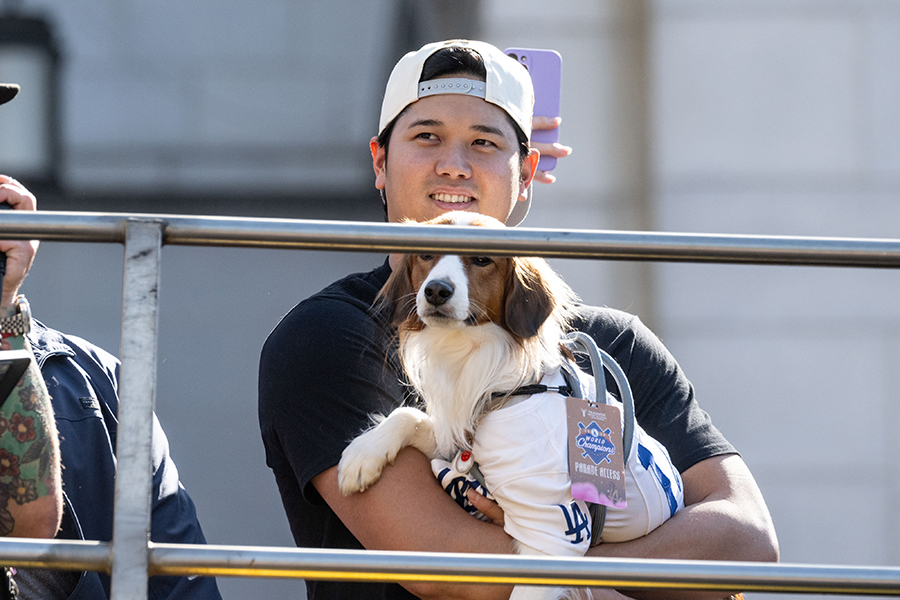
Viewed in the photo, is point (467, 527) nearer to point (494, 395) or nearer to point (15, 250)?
point (494, 395)

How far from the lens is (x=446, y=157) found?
218 cm

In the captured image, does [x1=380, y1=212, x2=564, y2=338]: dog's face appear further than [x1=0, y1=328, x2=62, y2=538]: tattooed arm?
Yes

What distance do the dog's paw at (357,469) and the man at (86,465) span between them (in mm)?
601

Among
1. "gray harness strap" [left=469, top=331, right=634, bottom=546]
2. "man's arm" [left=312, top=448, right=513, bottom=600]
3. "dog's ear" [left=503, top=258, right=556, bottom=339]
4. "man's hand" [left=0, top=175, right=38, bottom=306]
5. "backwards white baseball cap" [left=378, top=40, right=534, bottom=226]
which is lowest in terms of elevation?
"man's arm" [left=312, top=448, right=513, bottom=600]

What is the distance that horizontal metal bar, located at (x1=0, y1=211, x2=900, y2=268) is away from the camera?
4.46 feet

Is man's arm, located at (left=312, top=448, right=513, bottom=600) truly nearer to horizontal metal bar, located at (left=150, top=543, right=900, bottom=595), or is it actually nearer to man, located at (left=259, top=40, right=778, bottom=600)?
man, located at (left=259, top=40, right=778, bottom=600)

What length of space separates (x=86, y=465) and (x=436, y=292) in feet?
3.02

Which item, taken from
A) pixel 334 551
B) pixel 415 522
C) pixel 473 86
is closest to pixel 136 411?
pixel 334 551

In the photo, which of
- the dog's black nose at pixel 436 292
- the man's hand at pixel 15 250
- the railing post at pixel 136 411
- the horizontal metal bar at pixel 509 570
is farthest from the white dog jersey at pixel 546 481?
the man's hand at pixel 15 250

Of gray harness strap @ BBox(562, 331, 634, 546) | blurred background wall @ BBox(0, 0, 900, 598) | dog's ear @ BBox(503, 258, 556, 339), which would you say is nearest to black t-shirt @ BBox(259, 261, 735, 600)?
gray harness strap @ BBox(562, 331, 634, 546)

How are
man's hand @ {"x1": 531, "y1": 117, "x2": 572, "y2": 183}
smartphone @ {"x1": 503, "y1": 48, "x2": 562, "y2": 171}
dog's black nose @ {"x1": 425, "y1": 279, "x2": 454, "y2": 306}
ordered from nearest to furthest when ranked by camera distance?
dog's black nose @ {"x1": 425, "y1": 279, "x2": 454, "y2": 306}, man's hand @ {"x1": 531, "y1": 117, "x2": 572, "y2": 183}, smartphone @ {"x1": 503, "y1": 48, "x2": 562, "y2": 171}

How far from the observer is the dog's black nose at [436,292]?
197 cm

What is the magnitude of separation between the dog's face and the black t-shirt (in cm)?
8

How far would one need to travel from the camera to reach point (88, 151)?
458cm
